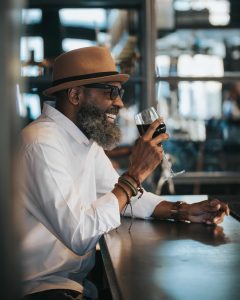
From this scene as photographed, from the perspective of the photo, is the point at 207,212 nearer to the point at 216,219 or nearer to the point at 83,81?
the point at 216,219

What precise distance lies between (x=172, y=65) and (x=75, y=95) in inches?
107

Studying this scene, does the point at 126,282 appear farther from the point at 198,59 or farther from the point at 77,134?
the point at 198,59

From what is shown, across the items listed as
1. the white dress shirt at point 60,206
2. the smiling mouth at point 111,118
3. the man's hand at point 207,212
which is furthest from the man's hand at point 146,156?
the smiling mouth at point 111,118

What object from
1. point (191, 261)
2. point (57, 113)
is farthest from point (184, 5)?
point (191, 261)

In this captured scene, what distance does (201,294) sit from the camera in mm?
1091

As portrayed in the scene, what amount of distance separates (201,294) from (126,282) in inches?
7.0

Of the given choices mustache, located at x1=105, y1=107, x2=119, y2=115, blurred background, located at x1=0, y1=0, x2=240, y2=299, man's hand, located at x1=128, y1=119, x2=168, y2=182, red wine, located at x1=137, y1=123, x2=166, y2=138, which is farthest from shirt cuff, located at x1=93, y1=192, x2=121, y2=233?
blurred background, located at x1=0, y1=0, x2=240, y2=299

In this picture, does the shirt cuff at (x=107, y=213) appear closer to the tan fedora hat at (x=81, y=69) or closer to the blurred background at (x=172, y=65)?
Answer: the tan fedora hat at (x=81, y=69)

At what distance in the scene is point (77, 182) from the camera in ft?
6.74

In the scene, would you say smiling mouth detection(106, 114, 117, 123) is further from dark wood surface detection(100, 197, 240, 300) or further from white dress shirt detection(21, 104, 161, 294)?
dark wood surface detection(100, 197, 240, 300)

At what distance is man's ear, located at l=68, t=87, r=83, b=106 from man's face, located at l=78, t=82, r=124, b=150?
18mm

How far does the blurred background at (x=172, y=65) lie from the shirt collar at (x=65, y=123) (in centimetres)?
224

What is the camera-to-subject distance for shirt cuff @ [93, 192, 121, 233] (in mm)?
1661

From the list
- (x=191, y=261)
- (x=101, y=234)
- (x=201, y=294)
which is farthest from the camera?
(x=101, y=234)
